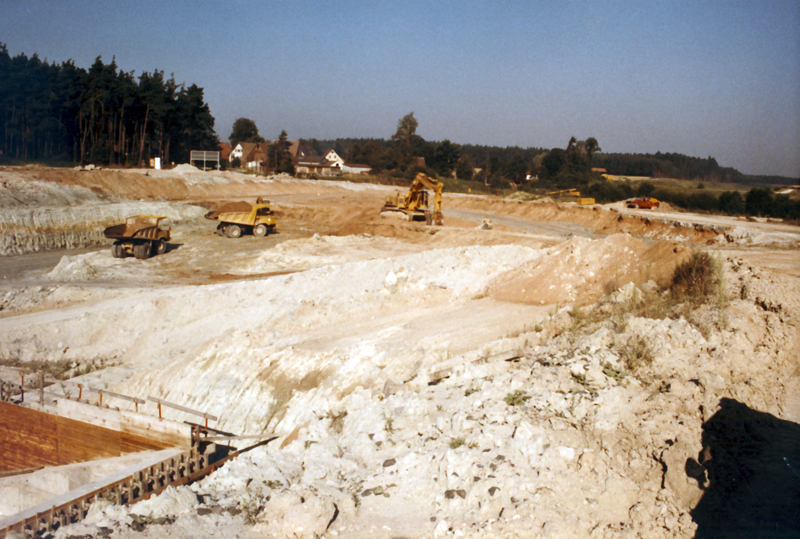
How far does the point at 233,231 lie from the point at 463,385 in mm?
23802

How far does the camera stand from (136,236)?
23.7m

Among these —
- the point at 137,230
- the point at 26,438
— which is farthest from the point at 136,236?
the point at 26,438

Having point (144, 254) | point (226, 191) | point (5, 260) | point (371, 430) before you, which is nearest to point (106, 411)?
point (371, 430)

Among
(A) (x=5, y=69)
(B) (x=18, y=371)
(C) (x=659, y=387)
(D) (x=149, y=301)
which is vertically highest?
(A) (x=5, y=69)

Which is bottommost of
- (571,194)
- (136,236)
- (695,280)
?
(136,236)

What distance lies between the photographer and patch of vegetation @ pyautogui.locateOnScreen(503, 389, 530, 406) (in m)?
6.19

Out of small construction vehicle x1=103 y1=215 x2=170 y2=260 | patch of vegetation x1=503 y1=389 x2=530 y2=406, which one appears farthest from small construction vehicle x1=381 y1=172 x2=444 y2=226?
patch of vegetation x1=503 y1=389 x2=530 y2=406

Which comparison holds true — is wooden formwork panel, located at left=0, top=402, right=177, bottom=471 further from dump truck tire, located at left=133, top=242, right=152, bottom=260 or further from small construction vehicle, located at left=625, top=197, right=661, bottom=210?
small construction vehicle, located at left=625, top=197, right=661, bottom=210

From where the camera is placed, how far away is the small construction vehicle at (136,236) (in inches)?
922

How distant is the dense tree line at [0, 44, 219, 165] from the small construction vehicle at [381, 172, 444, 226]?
112 ft

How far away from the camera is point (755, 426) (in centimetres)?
562

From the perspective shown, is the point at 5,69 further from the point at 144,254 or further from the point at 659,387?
the point at 659,387

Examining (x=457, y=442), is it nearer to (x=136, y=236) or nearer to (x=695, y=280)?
(x=695, y=280)

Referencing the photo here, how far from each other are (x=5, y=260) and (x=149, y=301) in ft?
50.1
